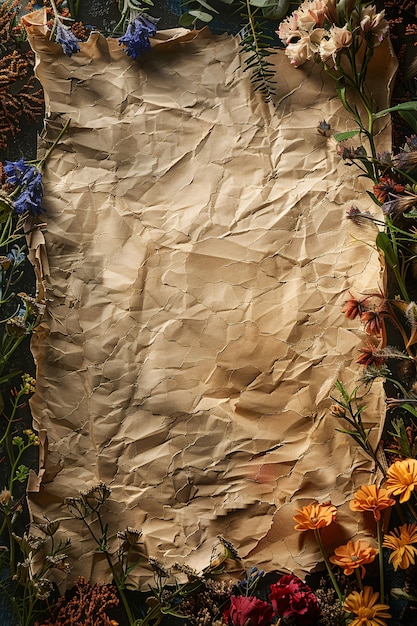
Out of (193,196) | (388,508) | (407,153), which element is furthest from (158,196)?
(388,508)

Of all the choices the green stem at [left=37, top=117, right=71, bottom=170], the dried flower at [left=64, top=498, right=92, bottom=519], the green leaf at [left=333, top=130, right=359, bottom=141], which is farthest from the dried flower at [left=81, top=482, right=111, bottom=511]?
the green leaf at [left=333, top=130, right=359, bottom=141]

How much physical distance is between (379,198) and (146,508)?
491 mm

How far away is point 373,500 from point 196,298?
1.10 ft

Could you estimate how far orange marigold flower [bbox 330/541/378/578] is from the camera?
0.93 meters

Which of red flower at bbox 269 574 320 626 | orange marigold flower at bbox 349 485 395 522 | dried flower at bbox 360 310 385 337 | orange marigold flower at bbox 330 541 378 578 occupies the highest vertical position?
dried flower at bbox 360 310 385 337

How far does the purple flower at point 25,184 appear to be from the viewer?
98 cm

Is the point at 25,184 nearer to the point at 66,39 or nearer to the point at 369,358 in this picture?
the point at 66,39

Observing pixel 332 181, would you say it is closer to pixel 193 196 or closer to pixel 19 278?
pixel 193 196

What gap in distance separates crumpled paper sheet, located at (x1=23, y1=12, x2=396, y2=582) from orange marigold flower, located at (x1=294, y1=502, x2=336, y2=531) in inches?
1.2

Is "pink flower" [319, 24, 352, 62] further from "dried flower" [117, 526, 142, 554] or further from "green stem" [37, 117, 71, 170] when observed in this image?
"dried flower" [117, 526, 142, 554]

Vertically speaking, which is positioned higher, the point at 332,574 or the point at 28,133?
the point at 28,133

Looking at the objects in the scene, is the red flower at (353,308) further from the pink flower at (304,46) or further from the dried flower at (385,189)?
the pink flower at (304,46)

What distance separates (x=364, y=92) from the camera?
102 cm

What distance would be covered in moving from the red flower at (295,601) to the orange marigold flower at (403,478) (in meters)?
0.16
